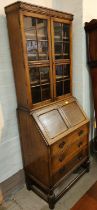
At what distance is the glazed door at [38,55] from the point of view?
1.56 metres

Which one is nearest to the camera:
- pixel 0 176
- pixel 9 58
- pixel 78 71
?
pixel 9 58

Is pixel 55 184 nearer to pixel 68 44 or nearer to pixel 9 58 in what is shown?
→ pixel 9 58

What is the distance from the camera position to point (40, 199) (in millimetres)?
1911

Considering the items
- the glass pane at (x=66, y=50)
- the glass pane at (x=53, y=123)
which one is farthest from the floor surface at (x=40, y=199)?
the glass pane at (x=66, y=50)

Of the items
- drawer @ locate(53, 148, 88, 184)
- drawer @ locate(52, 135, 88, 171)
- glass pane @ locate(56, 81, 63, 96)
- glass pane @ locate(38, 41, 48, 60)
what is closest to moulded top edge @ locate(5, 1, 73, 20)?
glass pane @ locate(38, 41, 48, 60)

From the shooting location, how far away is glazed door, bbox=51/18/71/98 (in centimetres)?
178

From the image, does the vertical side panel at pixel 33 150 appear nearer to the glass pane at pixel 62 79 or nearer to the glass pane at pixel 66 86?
the glass pane at pixel 62 79

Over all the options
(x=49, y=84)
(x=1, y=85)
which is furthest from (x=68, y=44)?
(x=1, y=85)

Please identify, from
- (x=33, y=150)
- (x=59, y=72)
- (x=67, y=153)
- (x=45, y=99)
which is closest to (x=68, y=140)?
(x=67, y=153)

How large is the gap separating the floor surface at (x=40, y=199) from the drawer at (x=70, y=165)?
0.25 metres

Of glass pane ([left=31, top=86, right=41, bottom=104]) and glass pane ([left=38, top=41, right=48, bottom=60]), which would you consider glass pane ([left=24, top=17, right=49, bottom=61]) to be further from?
glass pane ([left=31, top=86, right=41, bottom=104])

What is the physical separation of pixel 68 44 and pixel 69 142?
3.46 ft

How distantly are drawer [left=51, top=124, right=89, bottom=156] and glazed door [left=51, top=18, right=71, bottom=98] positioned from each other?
1.45 feet

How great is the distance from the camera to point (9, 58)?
1728 mm
